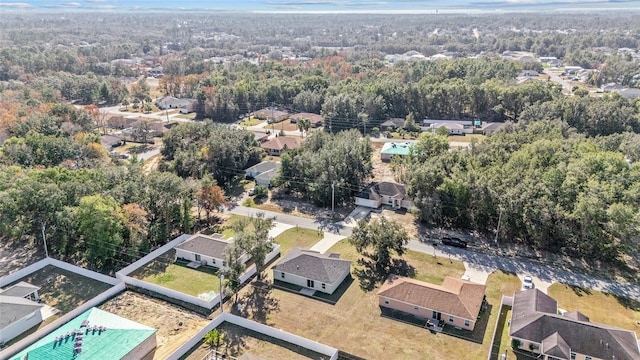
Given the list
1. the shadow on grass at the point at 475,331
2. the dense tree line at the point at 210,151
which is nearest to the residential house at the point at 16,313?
the dense tree line at the point at 210,151

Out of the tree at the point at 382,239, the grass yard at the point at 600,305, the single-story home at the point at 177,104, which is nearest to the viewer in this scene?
the grass yard at the point at 600,305

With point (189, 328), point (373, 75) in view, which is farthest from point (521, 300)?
point (373, 75)

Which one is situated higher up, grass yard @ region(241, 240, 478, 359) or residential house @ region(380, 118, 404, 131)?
residential house @ region(380, 118, 404, 131)

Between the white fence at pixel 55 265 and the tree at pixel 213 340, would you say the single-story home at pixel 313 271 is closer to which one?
the tree at pixel 213 340

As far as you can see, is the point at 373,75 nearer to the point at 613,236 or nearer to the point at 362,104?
the point at 362,104

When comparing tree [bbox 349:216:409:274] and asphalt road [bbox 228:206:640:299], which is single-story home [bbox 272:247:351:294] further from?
asphalt road [bbox 228:206:640:299]

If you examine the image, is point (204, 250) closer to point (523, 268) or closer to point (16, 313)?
point (16, 313)

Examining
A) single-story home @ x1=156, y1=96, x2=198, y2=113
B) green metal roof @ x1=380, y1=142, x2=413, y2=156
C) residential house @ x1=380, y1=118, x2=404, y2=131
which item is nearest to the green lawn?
green metal roof @ x1=380, y1=142, x2=413, y2=156

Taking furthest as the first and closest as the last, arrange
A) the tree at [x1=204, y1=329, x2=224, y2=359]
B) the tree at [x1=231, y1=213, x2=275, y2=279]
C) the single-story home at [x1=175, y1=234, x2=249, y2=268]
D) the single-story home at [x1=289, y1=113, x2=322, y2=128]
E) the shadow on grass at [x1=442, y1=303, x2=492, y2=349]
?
the single-story home at [x1=289, y1=113, x2=322, y2=128], the single-story home at [x1=175, y1=234, x2=249, y2=268], the tree at [x1=231, y1=213, x2=275, y2=279], the shadow on grass at [x1=442, y1=303, x2=492, y2=349], the tree at [x1=204, y1=329, x2=224, y2=359]
